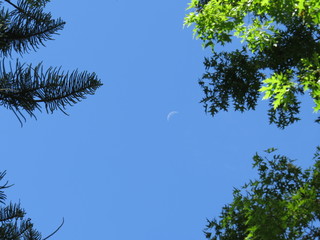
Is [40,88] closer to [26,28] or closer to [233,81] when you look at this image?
[26,28]

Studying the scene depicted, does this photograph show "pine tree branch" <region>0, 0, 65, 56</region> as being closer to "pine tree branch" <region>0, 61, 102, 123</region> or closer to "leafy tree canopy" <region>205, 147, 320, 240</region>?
"pine tree branch" <region>0, 61, 102, 123</region>

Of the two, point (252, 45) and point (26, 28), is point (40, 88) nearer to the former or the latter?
point (26, 28)

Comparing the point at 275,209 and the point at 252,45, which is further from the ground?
the point at 252,45

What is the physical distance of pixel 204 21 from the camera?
33.0 feet

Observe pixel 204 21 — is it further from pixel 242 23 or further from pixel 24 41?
pixel 24 41

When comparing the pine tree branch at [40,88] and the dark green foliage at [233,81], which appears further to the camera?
the dark green foliage at [233,81]

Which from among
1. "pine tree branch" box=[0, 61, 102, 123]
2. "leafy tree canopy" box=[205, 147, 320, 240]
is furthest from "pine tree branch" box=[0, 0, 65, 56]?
"leafy tree canopy" box=[205, 147, 320, 240]

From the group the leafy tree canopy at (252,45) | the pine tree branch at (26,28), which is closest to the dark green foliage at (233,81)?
the leafy tree canopy at (252,45)

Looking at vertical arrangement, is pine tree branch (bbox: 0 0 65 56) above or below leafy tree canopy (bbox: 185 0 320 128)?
below

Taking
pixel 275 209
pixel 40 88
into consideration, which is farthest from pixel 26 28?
pixel 275 209

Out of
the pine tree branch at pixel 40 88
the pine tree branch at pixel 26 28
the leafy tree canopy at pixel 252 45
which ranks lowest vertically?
the pine tree branch at pixel 40 88

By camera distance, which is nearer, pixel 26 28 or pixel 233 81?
pixel 26 28

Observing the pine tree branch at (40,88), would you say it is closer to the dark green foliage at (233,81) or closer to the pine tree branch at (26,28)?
the pine tree branch at (26,28)

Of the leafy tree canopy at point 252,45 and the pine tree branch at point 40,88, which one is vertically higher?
the leafy tree canopy at point 252,45
